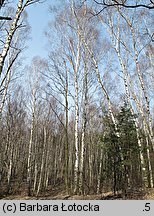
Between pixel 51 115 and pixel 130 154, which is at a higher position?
pixel 51 115

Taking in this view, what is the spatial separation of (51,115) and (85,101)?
1417 centimetres

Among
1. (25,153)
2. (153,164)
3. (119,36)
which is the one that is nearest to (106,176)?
(119,36)

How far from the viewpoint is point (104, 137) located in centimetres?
1109

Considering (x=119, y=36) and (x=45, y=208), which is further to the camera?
(x=119, y=36)

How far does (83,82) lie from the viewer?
15.3m

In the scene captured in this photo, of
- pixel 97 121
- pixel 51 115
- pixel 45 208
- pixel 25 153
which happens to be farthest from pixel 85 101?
pixel 25 153

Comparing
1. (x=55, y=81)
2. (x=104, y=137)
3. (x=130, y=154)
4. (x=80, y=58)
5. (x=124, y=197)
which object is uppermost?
(x=80, y=58)

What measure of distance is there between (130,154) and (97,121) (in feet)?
52.4

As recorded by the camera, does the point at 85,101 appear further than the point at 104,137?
Yes

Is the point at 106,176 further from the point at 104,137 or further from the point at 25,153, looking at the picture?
the point at 25,153

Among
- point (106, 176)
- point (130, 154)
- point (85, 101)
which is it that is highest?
point (85, 101)

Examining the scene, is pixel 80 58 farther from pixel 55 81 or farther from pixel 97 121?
pixel 97 121

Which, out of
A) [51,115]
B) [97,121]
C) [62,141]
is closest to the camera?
[97,121]

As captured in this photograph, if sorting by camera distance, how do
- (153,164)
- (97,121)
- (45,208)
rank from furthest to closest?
(97,121)
(153,164)
(45,208)
